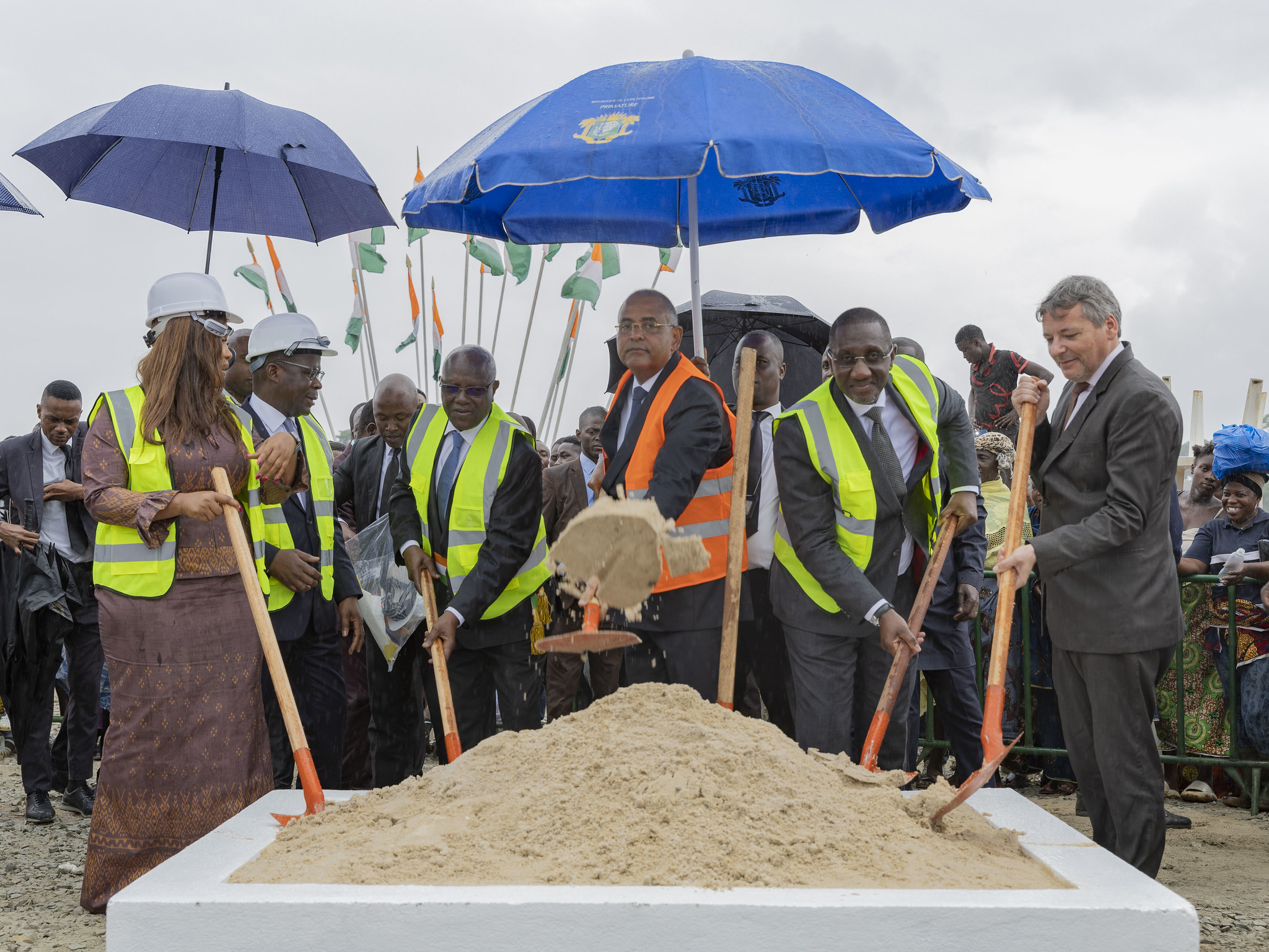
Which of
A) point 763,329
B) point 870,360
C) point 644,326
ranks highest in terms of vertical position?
point 763,329

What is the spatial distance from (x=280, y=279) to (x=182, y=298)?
22.3 feet

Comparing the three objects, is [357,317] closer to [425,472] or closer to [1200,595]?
[425,472]

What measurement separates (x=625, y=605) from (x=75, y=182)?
3.64m

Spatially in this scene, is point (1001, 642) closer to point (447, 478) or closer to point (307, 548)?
point (447, 478)

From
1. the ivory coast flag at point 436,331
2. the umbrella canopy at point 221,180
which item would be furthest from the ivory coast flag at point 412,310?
the umbrella canopy at point 221,180

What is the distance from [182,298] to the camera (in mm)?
3707

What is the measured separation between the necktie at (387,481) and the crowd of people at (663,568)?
0.06 feet

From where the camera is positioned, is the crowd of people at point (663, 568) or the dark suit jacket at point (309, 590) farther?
the dark suit jacket at point (309, 590)

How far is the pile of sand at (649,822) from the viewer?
7.48 feet

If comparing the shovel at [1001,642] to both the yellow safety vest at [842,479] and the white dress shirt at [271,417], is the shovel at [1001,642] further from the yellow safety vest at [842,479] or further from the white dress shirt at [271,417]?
the white dress shirt at [271,417]

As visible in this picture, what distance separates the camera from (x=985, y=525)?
5590 millimetres

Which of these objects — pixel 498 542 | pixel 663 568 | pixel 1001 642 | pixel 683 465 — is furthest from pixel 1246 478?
pixel 498 542

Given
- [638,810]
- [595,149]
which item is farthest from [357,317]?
[638,810]

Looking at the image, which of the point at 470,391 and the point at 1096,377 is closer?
the point at 1096,377
